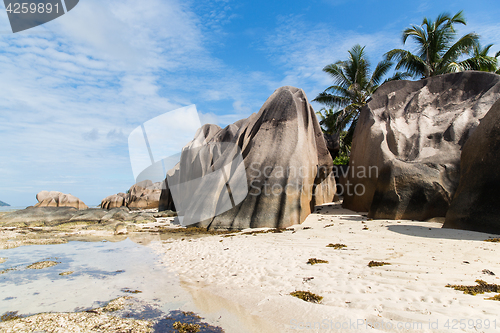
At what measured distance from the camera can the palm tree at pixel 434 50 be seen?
1706 cm

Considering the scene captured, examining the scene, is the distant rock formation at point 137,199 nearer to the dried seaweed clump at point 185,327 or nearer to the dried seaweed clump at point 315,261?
the dried seaweed clump at point 315,261

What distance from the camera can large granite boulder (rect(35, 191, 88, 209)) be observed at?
27.0m

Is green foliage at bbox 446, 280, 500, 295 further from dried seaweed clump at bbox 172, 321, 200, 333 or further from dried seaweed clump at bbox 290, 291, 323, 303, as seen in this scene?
dried seaweed clump at bbox 172, 321, 200, 333

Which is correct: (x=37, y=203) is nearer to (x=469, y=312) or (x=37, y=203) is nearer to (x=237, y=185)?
(x=237, y=185)

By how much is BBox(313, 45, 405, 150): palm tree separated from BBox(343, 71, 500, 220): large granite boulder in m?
9.65

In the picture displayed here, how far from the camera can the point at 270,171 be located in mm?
8766

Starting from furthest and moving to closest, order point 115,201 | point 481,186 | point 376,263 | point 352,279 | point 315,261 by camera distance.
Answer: point 115,201 → point 481,186 → point 315,261 → point 376,263 → point 352,279

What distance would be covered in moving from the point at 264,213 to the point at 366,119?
241 inches

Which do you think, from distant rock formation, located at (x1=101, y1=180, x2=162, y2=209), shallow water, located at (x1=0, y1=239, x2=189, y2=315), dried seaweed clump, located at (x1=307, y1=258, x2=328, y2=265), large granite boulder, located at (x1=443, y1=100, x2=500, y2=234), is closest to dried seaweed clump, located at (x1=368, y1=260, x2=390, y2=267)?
dried seaweed clump, located at (x1=307, y1=258, x2=328, y2=265)

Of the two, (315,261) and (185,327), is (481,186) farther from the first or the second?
(185,327)

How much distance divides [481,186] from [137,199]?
29.2 metres

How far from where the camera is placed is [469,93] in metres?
9.80

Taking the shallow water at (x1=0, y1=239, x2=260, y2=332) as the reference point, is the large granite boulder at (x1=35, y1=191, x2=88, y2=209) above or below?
above

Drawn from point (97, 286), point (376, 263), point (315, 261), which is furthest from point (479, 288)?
point (97, 286)
